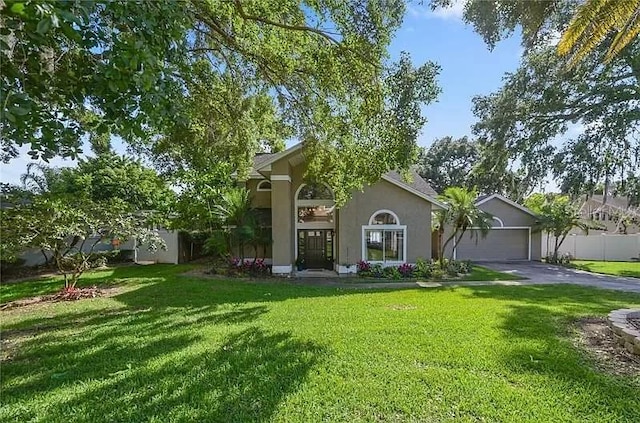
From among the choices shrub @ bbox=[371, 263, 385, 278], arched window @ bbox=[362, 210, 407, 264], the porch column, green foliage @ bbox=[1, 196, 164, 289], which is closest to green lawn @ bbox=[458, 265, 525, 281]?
arched window @ bbox=[362, 210, 407, 264]

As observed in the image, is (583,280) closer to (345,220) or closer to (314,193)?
(345,220)

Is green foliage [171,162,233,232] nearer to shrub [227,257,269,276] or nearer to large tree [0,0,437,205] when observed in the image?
shrub [227,257,269,276]

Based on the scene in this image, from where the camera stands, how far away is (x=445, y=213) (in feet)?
62.2

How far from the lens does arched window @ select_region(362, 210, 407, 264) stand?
61.2ft

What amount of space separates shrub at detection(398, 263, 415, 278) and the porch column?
5299 mm

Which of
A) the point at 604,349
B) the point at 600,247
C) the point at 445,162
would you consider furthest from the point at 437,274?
the point at 445,162

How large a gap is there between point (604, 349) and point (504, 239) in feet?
72.7

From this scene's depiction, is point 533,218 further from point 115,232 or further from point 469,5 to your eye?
point 115,232

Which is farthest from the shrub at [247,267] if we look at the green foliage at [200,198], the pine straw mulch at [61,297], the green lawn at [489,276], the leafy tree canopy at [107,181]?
the green lawn at [489,276]

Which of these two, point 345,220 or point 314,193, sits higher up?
point 314,193

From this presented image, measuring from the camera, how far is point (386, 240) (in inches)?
739

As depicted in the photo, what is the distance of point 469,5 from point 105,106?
12.9m

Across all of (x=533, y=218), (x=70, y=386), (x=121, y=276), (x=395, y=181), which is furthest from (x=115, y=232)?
(x=533, y=218)

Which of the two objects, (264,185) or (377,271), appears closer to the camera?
(377,271)
